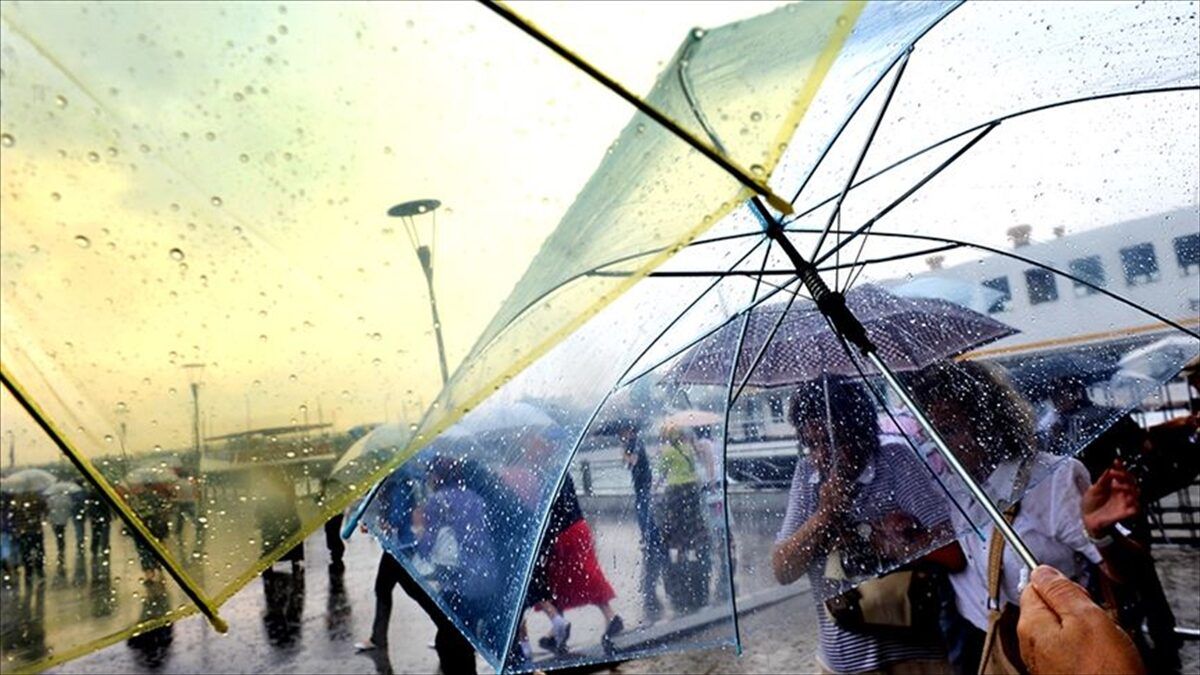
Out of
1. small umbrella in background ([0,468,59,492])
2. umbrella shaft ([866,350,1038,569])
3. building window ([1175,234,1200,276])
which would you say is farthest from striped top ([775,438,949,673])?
small umbrella in background ([0,468,59,492])

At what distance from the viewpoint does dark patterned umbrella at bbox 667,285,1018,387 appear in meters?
2.67

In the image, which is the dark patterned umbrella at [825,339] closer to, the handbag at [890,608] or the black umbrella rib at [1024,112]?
the black umbrella rib at [1024,112]

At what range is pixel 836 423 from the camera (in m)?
2.67

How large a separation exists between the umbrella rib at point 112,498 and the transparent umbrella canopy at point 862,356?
113cm

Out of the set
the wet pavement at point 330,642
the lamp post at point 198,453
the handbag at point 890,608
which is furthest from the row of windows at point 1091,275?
the lamp post at point 198,453

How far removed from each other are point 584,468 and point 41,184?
1838 millimetres

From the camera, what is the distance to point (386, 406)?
1.14m

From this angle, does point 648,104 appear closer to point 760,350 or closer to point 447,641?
point 760,350

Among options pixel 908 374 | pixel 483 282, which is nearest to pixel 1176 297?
pixel 908 374

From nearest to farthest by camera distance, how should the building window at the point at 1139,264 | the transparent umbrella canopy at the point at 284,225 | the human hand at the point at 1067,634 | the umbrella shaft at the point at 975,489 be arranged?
the transparent umbrella canopy at the point at 284,225, the human hand at the point at 1067,634, the umbrella shaft at the point at 975,489, the building window at the point at 1139,264

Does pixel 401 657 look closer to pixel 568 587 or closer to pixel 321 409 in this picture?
pixel 568 587

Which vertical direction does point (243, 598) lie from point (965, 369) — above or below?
below

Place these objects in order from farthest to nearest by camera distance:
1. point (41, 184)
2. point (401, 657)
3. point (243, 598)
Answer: point (243, 598), point (401, 657), point (41, 184)

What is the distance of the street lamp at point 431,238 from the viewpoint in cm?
106
